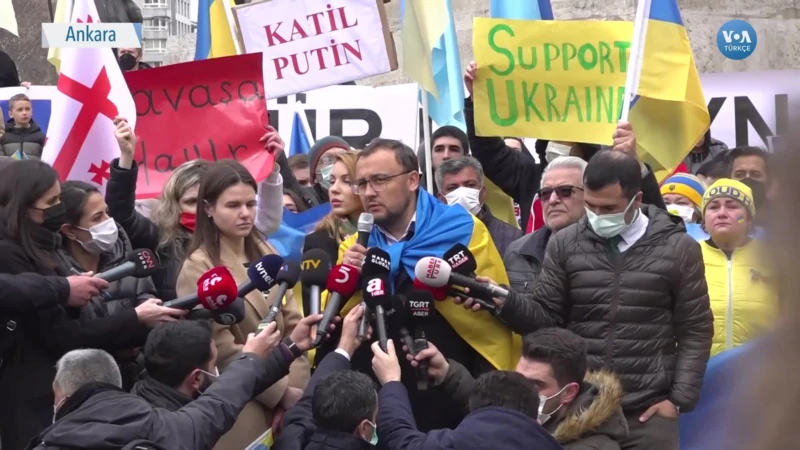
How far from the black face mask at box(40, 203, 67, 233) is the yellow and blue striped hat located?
156 inches

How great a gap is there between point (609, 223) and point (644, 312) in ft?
1.27

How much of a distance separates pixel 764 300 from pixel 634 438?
12.2 feet

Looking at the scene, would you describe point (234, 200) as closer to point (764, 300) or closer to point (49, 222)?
point (49, 222)

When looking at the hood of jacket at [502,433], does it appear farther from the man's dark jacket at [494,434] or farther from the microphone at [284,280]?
the microphone at [284,280]

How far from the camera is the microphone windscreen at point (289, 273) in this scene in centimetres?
439

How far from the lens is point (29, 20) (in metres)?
17.3

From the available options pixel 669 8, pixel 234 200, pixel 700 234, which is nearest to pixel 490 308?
pixel 234 200

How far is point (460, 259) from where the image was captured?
442 cm

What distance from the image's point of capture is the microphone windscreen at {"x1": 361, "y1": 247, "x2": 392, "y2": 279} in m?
4.36

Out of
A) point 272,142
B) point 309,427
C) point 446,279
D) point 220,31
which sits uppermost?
point 220,31

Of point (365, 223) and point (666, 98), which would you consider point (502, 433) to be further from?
point (666, 98)

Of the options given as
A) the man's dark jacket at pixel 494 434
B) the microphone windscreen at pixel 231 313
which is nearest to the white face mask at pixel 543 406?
the man's dark jacket at pixel 494 434

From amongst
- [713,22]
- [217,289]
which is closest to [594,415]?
[217,289]

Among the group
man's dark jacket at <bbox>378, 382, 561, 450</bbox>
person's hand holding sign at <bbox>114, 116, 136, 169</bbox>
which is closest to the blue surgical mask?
person's hand holding sign at <bbox>114, 116, 136, 169</bbox>
